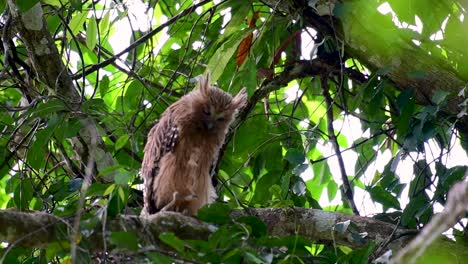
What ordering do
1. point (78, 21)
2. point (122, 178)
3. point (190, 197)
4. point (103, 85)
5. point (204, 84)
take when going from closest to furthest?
point (122, 178), point (190, 197), point (78, 21), point (204, 84), point (103, 85)

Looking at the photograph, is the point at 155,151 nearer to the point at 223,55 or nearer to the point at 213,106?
the point at 213,106

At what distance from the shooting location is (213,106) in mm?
5168

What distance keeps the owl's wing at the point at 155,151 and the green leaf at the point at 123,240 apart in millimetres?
1818

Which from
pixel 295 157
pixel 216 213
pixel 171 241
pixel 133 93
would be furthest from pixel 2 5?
pixel 171 241

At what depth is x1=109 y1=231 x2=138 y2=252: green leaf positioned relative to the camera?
116 inches

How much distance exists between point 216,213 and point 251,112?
7.10 ft

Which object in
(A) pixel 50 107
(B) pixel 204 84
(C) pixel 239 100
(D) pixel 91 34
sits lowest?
(A) pixel 50 107

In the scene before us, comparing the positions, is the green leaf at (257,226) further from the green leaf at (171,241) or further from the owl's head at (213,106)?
the owl's head at (213,106)

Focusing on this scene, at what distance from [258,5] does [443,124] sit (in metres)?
1.69

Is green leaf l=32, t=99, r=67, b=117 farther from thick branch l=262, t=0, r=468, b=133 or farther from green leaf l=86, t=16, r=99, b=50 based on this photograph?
thick branch l=262, t=0, r=468, b=133

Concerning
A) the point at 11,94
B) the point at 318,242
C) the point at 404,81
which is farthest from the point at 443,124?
the point at 11,94

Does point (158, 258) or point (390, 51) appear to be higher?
point (390, 51)

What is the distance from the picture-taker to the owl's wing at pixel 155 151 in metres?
4.87

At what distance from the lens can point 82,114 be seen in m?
4.49
